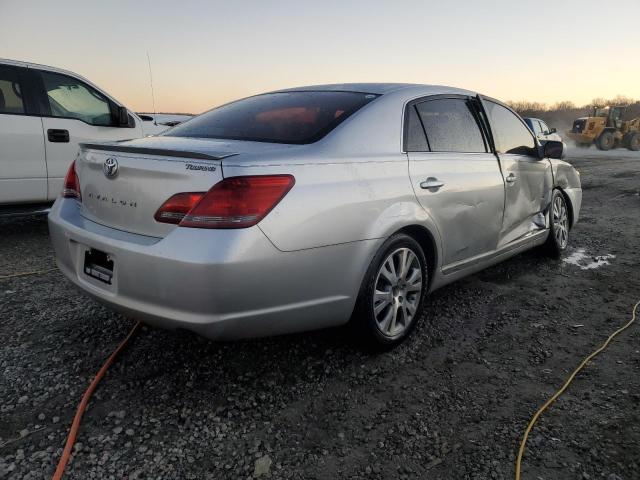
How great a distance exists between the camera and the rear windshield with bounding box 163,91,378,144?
2.58 m

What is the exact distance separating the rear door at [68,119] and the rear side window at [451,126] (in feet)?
13.2

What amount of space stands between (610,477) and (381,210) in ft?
4.84

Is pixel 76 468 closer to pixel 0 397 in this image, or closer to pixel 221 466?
pixel 221 466

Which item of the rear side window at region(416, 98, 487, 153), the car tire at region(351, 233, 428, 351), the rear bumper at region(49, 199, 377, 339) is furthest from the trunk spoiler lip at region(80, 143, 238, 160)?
the rear side window at region(416, 98, 487, 153)

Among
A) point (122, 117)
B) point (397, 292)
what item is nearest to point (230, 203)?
point (397, 292)

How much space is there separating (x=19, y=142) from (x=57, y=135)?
389 millimetres

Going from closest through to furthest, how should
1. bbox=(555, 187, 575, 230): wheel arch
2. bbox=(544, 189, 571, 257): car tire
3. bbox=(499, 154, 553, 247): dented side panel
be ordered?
bbox=(499, 154, 553, 247): dented side panel → bbox=(544, 189, 571, 257): car tire → bbox=(555, 187, 575, 230): wheel arch

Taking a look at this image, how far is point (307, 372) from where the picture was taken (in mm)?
2650

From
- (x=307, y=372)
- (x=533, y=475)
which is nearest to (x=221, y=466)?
(x=307, y=372)

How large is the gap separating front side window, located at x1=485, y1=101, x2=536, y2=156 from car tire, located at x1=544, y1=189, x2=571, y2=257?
26.5 inches

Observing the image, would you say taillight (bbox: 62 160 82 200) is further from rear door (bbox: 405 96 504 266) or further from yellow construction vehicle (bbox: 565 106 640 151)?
yellow construction vehicle (bbox: 565 106 640 151)

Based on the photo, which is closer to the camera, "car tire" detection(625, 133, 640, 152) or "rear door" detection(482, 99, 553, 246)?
"rear door" detection(482, 99, 553, 246)

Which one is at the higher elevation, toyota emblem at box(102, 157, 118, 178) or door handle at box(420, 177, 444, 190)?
toyota emblem at box(102, 157, 118, 178)

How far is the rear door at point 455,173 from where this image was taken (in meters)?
2.95
